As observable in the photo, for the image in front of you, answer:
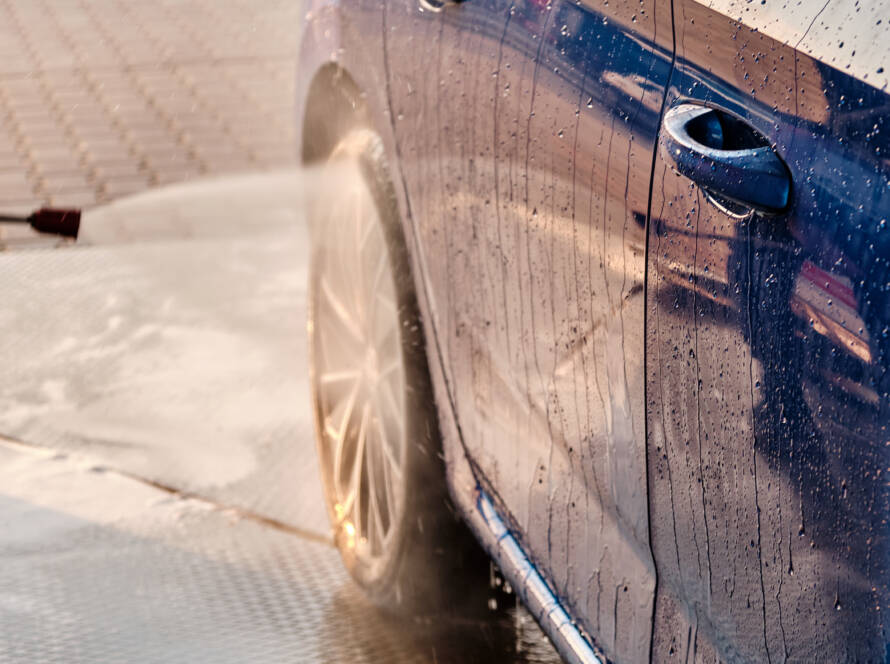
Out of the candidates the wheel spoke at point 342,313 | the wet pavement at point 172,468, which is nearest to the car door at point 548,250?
the wheel spoke at point 342,313

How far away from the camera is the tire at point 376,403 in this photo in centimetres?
216

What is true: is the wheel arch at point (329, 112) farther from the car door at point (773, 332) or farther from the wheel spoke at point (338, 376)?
the car door at point (773, 332)

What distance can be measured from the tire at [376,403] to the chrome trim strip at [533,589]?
0.24 metres

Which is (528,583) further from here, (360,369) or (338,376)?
(338,376)

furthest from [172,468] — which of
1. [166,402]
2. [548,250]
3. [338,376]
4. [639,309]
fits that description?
[639,309]

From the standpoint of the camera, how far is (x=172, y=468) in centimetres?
326

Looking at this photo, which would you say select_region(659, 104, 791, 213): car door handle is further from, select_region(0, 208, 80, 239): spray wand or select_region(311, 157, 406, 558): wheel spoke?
select_region(311, 157, 406, 558): wheel spoke

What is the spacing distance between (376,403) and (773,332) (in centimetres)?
130

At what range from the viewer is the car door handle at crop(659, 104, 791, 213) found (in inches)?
43.9

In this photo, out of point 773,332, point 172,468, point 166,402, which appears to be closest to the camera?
point 773,332

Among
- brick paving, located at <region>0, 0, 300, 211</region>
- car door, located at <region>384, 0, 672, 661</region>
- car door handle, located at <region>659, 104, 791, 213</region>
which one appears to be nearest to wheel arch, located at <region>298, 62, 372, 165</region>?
car door, located at <region>384, 0, 672, 661</region>

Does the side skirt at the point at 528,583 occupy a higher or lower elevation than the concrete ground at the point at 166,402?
higher

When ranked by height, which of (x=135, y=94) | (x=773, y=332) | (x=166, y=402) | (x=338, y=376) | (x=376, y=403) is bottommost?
(x=135, y=94)

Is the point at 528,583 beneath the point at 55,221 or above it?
beneath
